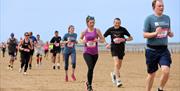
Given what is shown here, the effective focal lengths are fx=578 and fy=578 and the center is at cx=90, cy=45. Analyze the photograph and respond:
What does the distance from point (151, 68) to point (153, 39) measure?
586mm

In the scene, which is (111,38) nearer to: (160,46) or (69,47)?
(69,47)

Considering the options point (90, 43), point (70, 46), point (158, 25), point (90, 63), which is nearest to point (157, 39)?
point (158, 25)

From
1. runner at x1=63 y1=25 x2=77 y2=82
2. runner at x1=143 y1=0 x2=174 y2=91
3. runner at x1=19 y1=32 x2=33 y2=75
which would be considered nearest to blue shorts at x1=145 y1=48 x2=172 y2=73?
runner at x1=143 y1=0 x2=174 y2=91

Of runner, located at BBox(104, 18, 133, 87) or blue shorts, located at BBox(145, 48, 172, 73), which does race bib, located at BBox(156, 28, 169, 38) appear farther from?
runner, located at BBox(104, 18, 133, 87)

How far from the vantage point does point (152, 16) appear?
1147cm

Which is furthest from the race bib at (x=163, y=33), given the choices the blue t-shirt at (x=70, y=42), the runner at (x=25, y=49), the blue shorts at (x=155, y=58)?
the runner at (x=25, y=49)

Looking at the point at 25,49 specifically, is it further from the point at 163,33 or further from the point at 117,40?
the point at 163,33

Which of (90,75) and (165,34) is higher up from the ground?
(165,34)

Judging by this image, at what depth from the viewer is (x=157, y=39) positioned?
1152 centimetres

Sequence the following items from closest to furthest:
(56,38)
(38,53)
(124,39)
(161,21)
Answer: (161,21)
(124,39)
(56,38)
(38,53)

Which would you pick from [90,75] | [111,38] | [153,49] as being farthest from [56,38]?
[153,49]

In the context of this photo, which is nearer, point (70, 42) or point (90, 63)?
point (90, 63)

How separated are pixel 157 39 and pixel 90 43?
3.75m

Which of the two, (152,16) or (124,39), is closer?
(152,16)
